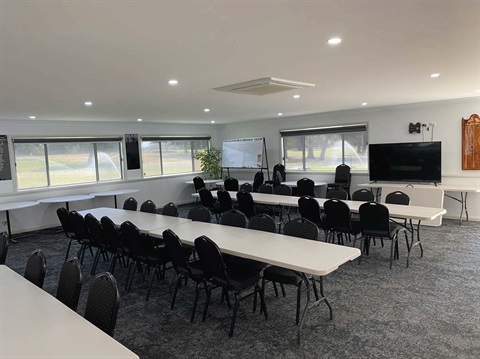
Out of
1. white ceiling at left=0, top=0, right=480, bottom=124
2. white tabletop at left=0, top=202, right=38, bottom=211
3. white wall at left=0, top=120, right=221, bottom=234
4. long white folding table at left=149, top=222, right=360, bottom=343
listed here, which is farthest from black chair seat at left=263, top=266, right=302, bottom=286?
white wall at left=0, top=120, right=221, bottom=234

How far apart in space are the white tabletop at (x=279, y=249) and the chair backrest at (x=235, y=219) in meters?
0.20

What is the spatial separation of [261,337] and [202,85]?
3103mm

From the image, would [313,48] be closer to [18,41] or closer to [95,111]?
[18,41]

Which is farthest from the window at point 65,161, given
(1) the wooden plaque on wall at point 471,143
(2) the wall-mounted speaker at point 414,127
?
(1) the wooden plaque on wall at point 471,143

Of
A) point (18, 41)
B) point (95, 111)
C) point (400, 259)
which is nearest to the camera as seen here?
point (18, 41)

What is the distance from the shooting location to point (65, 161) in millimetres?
8398

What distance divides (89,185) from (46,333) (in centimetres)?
725

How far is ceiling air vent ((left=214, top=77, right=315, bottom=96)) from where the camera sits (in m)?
4.14

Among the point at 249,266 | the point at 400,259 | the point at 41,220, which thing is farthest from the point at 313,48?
the point at 41,220

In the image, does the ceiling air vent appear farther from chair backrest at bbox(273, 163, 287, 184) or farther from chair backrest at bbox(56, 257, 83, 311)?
chair backrest at bbox(273, 163, 287, 184)

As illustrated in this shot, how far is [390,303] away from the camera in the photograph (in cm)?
351

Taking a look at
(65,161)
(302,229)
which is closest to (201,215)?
(302,229)

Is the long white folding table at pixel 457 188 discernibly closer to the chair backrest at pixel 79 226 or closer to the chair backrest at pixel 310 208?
the chair backrest at pixel 310 208

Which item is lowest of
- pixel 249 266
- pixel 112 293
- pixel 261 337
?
pixel 261 337
